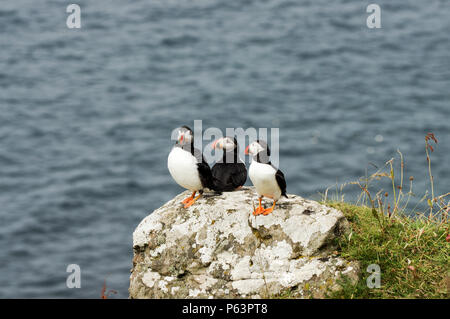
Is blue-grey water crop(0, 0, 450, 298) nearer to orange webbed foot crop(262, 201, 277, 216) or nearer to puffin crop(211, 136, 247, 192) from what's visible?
puffin crop(211, 136, 247, 192)

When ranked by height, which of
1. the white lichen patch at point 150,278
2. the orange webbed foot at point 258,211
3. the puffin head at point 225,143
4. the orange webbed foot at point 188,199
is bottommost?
the white lichen patch at point 150,278

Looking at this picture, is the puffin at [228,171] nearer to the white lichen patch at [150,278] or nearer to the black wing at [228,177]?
the black wing at [228,177]

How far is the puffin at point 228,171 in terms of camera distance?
27.1ft

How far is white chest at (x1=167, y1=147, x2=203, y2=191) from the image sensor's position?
765 cm

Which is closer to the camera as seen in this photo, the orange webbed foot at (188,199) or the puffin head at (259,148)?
the puffin head at (259,148)

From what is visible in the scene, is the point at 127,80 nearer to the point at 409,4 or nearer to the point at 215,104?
the point at 215,104

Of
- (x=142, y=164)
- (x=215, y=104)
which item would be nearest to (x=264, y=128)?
(x=215, y=104)

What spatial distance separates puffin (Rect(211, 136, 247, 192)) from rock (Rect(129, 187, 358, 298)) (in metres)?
0.51

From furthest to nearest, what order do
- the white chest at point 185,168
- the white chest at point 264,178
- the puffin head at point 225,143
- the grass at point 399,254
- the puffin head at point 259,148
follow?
the puffin head at point 225,143, the white chest at point 185,168, the puffin head at point 259,148, the white chest at point 264,178, the grass at point 399,254

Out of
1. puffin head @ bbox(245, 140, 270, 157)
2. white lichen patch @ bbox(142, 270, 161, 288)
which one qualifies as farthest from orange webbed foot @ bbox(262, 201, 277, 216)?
white lichen patch @ bbox(142, 270, 161, 288)

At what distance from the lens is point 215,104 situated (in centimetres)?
2438

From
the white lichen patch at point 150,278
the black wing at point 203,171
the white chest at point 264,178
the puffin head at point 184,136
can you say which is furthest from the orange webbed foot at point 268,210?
the white lichen patch at point 150,278

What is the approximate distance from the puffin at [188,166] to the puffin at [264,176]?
69 centimetres

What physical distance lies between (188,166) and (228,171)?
0.83m
